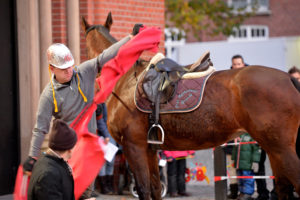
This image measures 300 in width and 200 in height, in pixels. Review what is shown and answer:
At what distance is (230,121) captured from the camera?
22.8 ft

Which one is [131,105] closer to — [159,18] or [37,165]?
[37,165]

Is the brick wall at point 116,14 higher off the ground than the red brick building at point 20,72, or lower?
higher

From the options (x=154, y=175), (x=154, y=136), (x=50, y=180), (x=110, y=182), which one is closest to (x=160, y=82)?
(x=154, y=136)

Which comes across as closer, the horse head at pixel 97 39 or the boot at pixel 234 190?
the horse head at pixel 97 39

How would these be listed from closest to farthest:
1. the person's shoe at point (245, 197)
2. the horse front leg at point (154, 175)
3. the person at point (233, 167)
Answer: the horse front leg at point (154, 175) < the person's shoe at point (245, 197) < the person at point (233, 167)

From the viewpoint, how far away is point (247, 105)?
6.90m

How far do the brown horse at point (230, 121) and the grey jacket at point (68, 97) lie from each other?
1614 millimetres

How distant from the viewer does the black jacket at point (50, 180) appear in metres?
4.23

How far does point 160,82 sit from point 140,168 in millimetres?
1072

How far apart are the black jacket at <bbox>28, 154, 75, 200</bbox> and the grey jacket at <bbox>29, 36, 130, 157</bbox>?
0.95m

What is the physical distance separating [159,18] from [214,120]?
16.9 feet

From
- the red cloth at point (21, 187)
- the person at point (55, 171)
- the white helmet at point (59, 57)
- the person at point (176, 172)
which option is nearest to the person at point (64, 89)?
the white helmet at point (59, 57)

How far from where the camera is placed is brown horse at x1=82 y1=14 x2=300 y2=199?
684cm

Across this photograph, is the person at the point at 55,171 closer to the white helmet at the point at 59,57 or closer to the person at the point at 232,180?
the white helmet at the point at 59,57
